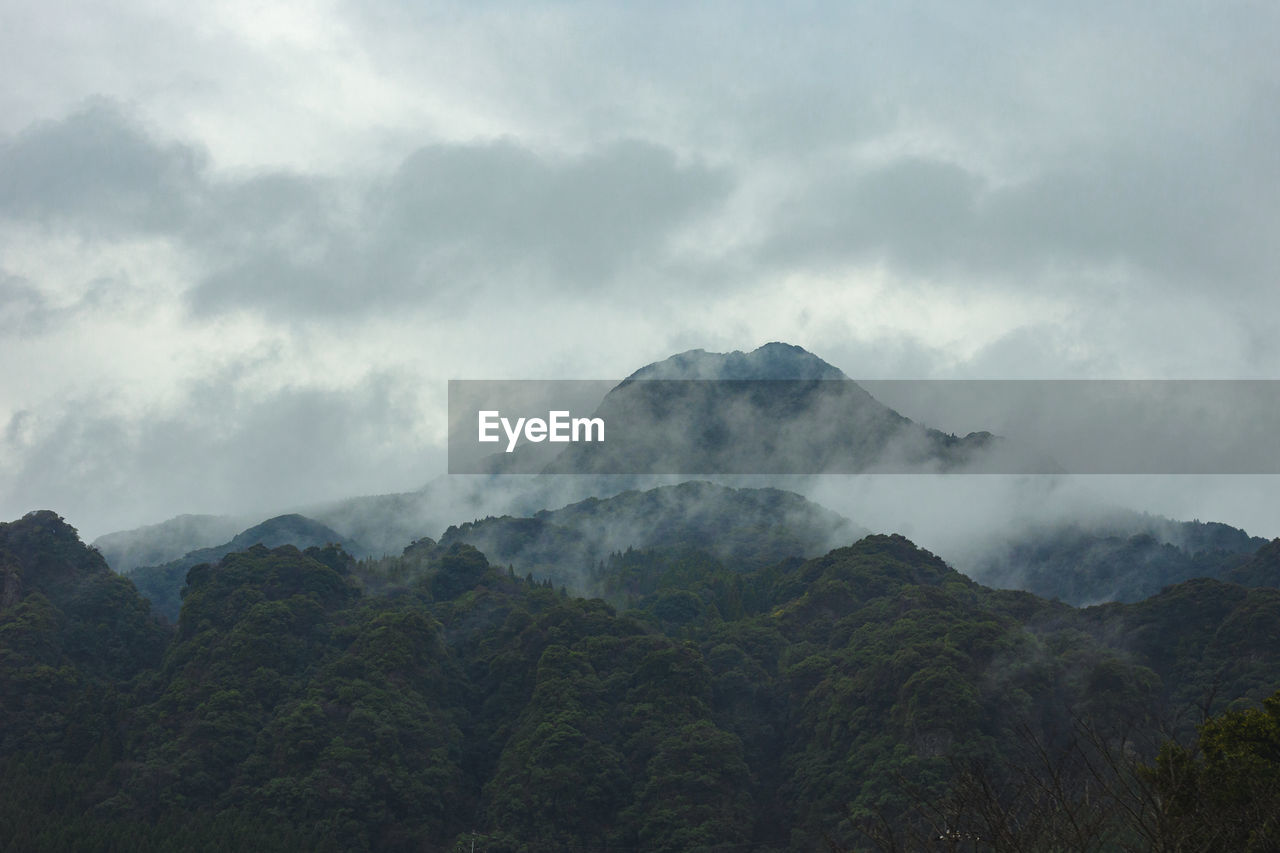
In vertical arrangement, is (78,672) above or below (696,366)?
below

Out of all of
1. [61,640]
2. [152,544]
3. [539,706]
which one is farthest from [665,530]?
[152,544]

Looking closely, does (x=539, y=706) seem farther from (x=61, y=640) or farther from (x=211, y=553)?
(x=211, y=553)

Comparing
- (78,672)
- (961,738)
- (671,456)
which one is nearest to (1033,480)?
(671,456)

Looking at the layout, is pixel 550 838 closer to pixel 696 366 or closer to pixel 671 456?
pixel 671 456

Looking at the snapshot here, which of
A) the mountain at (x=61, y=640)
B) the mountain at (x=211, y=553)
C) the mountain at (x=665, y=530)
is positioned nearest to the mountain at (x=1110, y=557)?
the mountain at (x=665, y=530)

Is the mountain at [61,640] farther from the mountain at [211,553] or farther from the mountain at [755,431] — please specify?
the mountain at [755,431]

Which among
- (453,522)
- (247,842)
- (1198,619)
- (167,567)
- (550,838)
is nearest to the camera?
(247,842)
